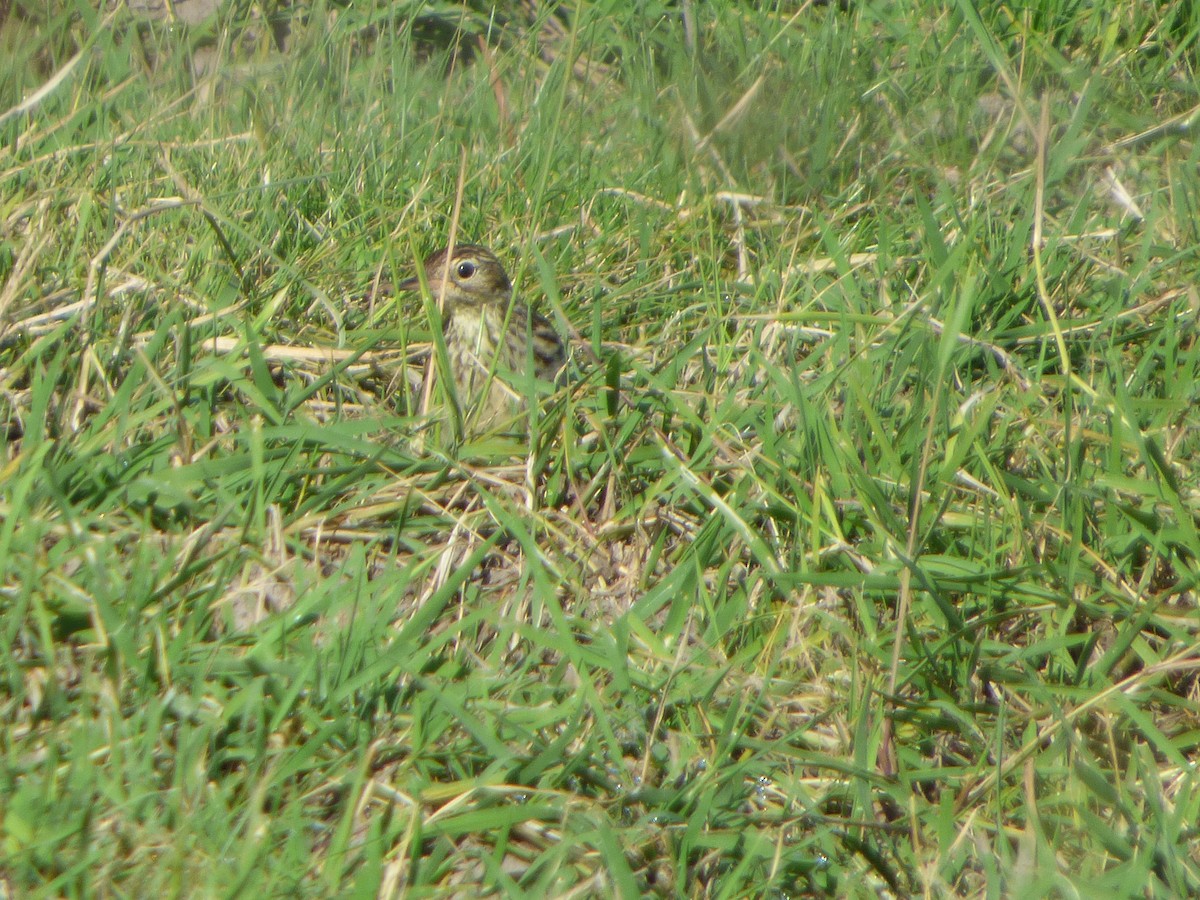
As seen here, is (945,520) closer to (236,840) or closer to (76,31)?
(236,840)

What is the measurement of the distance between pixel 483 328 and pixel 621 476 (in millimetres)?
1379

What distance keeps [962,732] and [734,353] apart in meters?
1.55

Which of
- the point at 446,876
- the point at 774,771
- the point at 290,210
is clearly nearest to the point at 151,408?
the point at 290,210

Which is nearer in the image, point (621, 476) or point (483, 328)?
point (621, 476)

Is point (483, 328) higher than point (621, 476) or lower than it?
lower

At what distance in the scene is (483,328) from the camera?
17.3ft

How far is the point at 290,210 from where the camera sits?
4836 mm

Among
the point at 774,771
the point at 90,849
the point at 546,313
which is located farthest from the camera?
the point at 546,313

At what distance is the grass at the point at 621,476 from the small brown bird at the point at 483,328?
163mm

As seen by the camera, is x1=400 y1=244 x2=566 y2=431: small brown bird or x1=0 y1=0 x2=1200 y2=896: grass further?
x1=400 y1=244 x2=566 y2=431: small brown bird

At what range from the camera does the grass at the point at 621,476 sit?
10.1 ft

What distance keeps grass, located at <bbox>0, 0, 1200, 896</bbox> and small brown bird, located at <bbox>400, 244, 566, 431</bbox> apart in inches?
→ 6.4

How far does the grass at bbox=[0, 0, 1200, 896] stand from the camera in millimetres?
3084

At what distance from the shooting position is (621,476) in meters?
4.09
